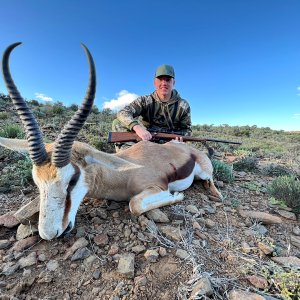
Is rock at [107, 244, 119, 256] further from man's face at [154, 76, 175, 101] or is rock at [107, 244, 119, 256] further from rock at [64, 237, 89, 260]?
man's face at [154, 76, 175, 101]

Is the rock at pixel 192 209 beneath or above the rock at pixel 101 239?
above

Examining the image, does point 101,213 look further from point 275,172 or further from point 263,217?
point 275,172

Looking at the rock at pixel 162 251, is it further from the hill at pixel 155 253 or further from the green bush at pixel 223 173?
the green bush at pixel 223 173

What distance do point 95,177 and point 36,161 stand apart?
88cm

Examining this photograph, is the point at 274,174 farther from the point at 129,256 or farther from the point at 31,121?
the point at 31,121

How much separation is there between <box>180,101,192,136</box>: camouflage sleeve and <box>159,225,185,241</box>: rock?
13.2 ft

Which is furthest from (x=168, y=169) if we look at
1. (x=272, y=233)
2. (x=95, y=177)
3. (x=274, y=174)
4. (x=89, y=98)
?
(x=274, y=174)

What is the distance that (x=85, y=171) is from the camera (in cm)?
329

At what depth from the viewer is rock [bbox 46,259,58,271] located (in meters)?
2.53

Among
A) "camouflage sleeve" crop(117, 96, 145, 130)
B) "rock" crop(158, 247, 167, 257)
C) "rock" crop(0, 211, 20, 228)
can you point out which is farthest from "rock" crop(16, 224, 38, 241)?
"camouflage sleeve" crop(117, 96, 145, 130)

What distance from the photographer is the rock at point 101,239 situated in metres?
2.87

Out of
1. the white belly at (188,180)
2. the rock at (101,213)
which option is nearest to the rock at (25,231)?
the rock at (101,213)

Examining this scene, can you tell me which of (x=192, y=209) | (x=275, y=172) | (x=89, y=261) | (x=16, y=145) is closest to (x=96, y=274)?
(x=89, y=261)

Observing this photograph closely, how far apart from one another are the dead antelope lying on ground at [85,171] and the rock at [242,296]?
4.77 ft
